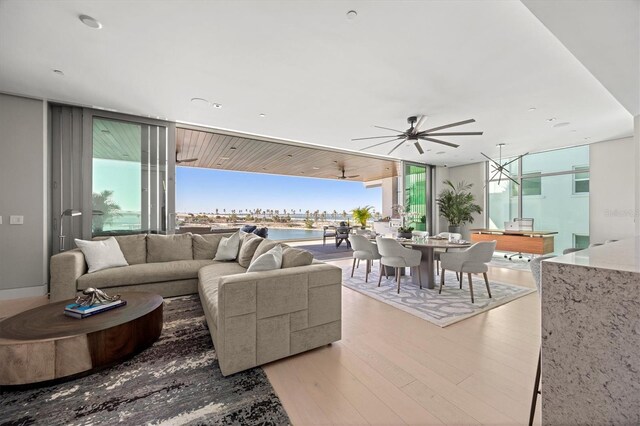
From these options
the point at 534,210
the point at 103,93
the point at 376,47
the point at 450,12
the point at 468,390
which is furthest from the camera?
the point at 534,210

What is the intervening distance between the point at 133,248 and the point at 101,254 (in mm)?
432

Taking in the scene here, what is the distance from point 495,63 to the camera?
9.18ft

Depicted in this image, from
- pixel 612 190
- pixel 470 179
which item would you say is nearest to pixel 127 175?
pixel 470 179

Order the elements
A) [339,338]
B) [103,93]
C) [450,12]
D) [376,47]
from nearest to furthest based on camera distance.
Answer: [450,12] → [339,338] → [376,47] → [103,93]

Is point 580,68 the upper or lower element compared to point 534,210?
upper

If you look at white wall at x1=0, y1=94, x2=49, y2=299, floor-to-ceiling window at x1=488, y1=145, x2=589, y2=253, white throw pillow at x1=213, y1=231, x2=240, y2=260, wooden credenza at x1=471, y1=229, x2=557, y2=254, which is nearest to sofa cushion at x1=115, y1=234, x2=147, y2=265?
white throw pillow at x1=213, y1=231, x2=240, y2=260

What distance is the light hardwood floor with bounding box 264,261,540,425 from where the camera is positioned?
1.58 meters

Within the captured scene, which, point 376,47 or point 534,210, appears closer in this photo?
point 376,47

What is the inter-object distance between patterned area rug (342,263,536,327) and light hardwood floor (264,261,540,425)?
0.20 m

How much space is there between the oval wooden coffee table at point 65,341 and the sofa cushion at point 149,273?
81cm

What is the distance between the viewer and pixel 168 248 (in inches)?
156

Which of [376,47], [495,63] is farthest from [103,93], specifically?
[495,63]

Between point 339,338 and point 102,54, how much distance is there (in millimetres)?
3605

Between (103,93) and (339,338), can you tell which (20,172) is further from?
(339,338)
